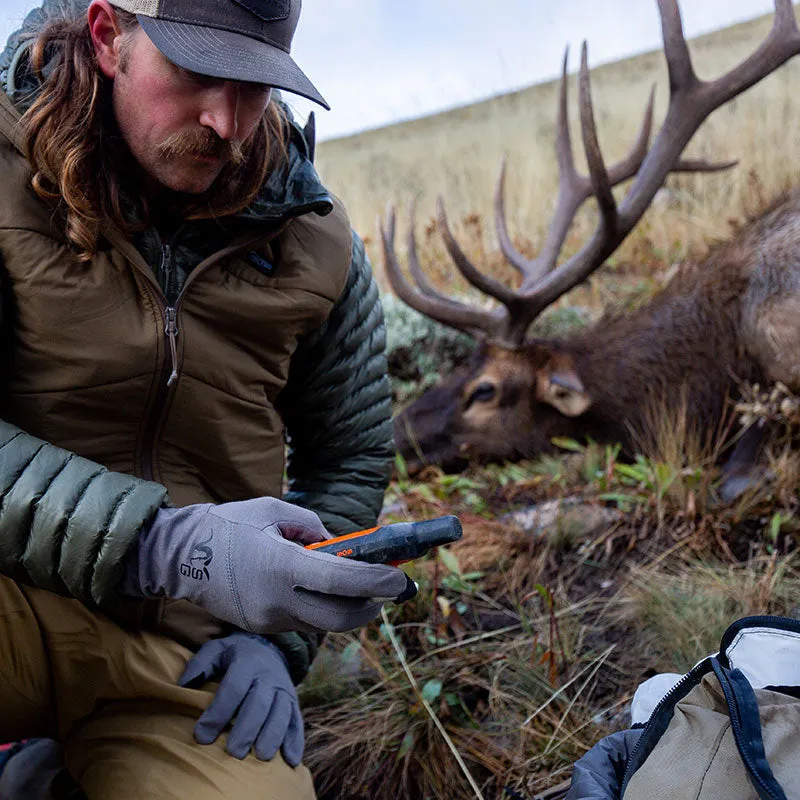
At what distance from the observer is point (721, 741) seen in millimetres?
1328

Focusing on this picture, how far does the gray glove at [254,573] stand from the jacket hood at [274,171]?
1.85 feet

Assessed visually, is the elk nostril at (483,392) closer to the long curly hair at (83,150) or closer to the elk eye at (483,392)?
the elk eye at (483,392)

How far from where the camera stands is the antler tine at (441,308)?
4.36 meters

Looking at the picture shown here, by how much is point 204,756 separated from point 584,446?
2.95 m

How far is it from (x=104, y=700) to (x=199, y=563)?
505 millimetres

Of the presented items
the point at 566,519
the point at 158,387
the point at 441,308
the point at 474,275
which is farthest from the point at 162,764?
the point at 441,308

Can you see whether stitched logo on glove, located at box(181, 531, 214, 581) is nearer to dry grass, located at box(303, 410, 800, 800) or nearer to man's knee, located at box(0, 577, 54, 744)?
man's knee, located at box(0, 577, 54, 744)

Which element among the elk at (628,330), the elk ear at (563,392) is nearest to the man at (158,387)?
the elk at (628,330)

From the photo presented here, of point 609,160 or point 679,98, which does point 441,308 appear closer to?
point 679,98

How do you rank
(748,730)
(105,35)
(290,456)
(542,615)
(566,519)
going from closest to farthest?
1. (748,730)
2. (105,35)
3. (290,456)
4. (542,615)
5. (566,519)

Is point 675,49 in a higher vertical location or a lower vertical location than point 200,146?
higher

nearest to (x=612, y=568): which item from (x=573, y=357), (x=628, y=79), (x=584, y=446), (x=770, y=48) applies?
(x=584, y=446)

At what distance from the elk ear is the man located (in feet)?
8.09

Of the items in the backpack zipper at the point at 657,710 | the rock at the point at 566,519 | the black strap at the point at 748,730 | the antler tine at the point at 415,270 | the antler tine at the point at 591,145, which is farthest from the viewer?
the antler tine at the point at 415,270
